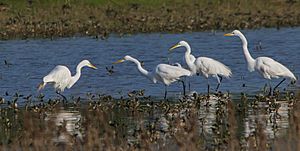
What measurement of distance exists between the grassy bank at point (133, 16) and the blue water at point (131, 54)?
4.61 ft

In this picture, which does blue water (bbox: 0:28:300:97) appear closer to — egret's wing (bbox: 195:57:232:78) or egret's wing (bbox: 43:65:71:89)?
Result: egret's wing (bbox: 195:57:232:78)

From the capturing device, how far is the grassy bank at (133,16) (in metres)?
34.2

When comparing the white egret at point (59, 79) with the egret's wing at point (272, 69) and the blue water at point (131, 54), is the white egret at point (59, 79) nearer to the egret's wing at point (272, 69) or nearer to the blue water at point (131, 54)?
the blue water at point (131, 54)

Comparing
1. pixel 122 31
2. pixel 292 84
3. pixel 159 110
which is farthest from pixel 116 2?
pixel 159 110

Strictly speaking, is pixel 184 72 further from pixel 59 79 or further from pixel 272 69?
pixel 59 79

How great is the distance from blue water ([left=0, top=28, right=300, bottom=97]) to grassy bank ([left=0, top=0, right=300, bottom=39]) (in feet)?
4.61

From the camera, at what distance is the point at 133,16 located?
36.9 m

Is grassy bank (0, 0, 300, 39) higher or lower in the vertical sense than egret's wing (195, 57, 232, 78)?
higher

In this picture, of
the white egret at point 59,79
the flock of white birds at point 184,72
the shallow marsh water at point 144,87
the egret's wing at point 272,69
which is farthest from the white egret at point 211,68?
the white egret at point 59,79

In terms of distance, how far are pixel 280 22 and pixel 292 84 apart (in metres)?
16.7

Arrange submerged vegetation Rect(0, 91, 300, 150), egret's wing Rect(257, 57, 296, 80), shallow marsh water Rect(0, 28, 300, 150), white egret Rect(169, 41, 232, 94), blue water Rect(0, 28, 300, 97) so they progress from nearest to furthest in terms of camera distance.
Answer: submerged vegetation Rect(0, 91, 300, 150) → shallow marsh water Rect(0, 28, 300, 150) → egret's wing Rect(257, 57, 296, 80) → white egret Rect(169, 41, 232, 94) → blue water Rect(0, 28, 300, 97)

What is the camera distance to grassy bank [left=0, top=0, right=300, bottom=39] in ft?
112

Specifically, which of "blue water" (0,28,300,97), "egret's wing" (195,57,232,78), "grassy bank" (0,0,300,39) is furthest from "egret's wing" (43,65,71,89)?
"grassy bank" (0,0,300,39)

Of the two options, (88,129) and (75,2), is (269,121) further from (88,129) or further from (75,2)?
(75,2)
